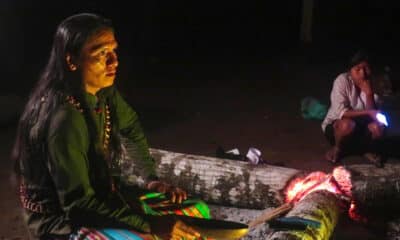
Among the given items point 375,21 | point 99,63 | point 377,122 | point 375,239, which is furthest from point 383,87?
point 375,21

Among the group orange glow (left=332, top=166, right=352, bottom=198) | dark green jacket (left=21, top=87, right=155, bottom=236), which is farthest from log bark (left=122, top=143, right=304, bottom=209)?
dark green jacket (left=21, top=87, right=155, bottom=236)

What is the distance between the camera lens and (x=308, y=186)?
204 inches

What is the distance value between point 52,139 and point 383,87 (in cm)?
616

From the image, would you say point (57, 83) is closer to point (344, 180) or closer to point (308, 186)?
point (308, 186)

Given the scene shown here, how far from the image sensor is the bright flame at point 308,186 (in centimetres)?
517

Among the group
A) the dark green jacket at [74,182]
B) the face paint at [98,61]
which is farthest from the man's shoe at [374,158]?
the face paint at [98,61]

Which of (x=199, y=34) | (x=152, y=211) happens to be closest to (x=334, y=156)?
(x=152, y=211)

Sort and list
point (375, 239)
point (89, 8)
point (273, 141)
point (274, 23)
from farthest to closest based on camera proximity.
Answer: point (274, 23), point (89, 8), point (273, 141), point (375, 239)

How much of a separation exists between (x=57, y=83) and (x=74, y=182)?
509mm

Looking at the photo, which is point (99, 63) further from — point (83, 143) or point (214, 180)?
point (214, 180)

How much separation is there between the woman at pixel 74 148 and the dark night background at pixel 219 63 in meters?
2.42

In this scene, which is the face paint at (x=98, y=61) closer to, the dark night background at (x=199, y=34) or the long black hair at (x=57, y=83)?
the long black hair at (x=57, y=83)

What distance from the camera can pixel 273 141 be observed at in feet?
25.5

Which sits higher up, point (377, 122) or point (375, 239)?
point (377, 122)
